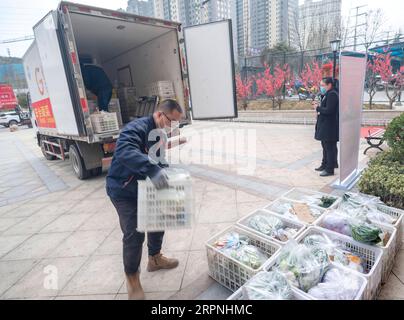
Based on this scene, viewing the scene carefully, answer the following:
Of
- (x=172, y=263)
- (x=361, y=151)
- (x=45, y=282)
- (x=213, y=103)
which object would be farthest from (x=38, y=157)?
(x=361, y=151)

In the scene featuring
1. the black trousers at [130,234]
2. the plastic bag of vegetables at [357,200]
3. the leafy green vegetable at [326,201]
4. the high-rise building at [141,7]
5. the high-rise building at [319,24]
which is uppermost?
the high-rise building at [141,7]

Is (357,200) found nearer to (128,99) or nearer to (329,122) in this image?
(329,122)

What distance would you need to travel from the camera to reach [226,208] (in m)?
3.54

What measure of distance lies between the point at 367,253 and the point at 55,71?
5201mm

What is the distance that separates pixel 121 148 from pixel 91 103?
416 cm

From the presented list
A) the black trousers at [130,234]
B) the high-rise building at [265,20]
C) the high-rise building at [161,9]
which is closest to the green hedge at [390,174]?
the black trousers at [130,234]

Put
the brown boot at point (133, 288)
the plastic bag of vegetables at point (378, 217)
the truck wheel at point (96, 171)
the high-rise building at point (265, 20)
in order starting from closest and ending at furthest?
1. the brown boot at point (133, 288)
2. the plastic bag of vegetables at point (378, 217)
3. the truck wheel at point (96, 171)
4. the high-rise building at point (265, 20)

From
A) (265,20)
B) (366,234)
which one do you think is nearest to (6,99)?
(265,20)

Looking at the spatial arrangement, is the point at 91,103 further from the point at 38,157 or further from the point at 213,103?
the point at 38,157

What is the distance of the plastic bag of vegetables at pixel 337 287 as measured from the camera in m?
1.62

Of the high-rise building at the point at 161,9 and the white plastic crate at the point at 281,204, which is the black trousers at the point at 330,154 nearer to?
the white plastic crate at the point at 281,204

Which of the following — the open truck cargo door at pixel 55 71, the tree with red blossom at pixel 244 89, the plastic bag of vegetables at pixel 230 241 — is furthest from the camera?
the tree with red blossom at pixel 244 89

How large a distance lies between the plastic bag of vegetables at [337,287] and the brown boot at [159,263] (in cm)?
127

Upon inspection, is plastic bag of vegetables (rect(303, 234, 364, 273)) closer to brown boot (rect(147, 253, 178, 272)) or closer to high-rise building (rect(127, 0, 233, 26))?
brown boot (rect(147, 253, 178, 272))
